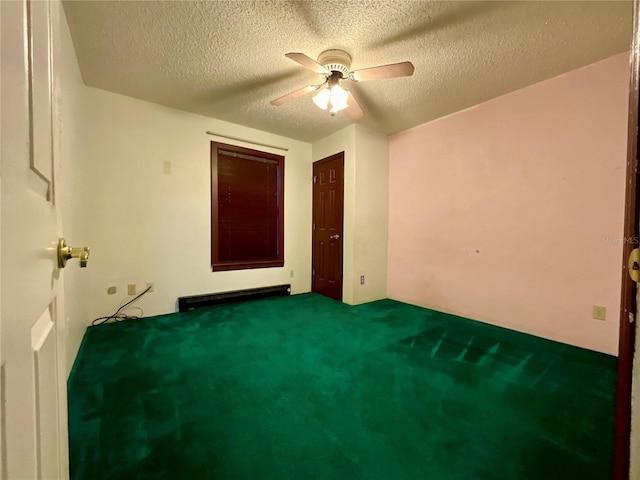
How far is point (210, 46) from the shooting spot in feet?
6.81

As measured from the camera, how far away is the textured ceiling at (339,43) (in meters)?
1.73

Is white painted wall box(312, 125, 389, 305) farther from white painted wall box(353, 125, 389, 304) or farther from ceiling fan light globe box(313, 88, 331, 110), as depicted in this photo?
ceiling fan light globe box(313, 88, 331, 110)

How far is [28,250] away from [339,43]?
2303mm

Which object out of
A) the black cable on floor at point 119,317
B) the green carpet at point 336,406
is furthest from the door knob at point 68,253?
the black cable on floor at point 119,317

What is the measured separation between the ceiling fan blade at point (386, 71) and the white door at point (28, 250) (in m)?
1.79

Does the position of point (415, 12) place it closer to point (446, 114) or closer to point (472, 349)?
point (446, 114)

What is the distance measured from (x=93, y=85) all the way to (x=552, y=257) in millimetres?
4892

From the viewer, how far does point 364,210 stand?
3.70 m

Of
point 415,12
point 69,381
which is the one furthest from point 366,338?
point 415,12

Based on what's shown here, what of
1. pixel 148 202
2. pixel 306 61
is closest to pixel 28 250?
pixel 306 61

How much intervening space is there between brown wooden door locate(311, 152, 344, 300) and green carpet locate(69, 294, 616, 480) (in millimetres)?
1422

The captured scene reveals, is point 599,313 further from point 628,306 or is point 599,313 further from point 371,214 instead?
point 628,306

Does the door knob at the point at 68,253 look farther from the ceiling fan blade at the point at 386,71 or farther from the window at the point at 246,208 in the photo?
the window at the point at 246,208

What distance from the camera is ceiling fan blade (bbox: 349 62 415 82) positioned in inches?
71.5
